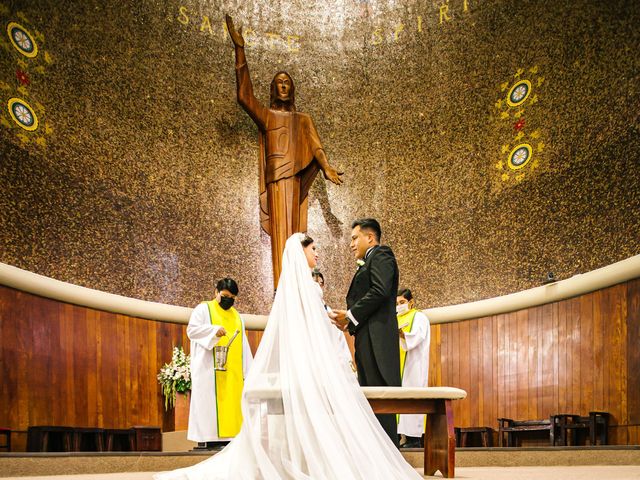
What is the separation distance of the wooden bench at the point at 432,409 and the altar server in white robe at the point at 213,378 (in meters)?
2.16

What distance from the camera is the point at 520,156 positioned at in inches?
293

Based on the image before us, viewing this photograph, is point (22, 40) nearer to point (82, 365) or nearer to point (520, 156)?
point (82, 365)

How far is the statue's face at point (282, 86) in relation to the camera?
8055 mm

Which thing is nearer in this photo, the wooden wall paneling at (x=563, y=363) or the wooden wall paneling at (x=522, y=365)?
the wooden wall paneling at (x=563, y=363)

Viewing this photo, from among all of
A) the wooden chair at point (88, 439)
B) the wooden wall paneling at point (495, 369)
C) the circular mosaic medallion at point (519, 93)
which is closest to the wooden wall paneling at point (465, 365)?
the wooden wall paneling at point (495, 369)

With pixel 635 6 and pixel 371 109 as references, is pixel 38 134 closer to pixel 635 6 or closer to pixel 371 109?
pixel 371 109

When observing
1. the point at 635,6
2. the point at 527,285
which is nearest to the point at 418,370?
the point at 527,285

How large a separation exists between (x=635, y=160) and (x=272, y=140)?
3909mm

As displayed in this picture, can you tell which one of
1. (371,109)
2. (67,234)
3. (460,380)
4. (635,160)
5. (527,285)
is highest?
(371,109)

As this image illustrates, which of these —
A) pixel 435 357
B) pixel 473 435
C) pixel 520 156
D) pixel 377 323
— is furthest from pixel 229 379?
pixel 520 156

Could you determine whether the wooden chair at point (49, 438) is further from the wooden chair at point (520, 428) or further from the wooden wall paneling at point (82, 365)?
the wooden chair at point (520, 428)

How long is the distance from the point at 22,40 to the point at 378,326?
Answer: 15.6 feet

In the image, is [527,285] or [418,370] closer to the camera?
[418,370]

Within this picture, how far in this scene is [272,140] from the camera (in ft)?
26.1
